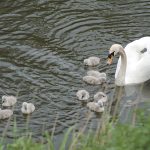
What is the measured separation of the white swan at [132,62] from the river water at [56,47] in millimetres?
285

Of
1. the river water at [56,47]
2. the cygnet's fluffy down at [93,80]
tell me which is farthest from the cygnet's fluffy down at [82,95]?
the cygnet's fluffy down at [93,80]

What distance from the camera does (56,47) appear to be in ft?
37.5

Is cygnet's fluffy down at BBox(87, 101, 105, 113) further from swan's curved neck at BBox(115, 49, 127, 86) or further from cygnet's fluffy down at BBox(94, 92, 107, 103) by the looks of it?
swan's curved neck at BBox(115, 49, 127, 86)

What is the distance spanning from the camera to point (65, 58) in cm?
1097

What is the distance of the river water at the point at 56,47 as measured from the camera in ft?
30.3

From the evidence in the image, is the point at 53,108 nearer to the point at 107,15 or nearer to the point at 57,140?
the point at 57,140

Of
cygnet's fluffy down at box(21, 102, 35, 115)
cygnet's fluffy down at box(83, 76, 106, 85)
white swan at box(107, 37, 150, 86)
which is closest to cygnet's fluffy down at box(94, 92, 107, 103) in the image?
cygnet's fluffy down at box(83, 76, 106, 85)

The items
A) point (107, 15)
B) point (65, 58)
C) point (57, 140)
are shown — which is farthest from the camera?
point (107, 15)

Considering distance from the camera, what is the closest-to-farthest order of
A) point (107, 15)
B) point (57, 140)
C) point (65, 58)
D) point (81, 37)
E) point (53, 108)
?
point (57, 140) → point (53, 108) → point (65, 58) → point (81, 37) → point (107, 15)

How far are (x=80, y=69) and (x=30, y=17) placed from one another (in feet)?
8.91

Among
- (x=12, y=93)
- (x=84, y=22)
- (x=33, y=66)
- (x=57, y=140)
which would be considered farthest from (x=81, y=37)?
(x=57, y=140)

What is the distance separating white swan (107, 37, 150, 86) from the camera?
10242 millimetres

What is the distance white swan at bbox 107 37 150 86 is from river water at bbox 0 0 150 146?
285mm

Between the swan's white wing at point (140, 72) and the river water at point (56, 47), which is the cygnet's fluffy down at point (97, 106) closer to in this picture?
the river water at point (56, 47)
